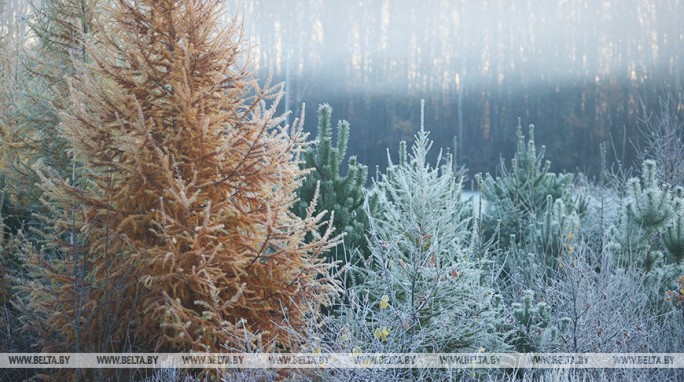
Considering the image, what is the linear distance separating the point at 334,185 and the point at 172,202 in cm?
325

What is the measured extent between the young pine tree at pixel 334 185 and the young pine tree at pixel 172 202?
7.37 ft

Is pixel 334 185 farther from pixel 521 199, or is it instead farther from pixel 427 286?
pixel 521 199

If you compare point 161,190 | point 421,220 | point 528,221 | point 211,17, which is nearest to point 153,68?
point 211,17

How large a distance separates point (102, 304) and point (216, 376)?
1.23m

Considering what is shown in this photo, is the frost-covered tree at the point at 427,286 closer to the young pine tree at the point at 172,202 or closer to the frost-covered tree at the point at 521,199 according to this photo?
the young pine tree at the point at 172,202

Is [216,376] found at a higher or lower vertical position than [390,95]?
lower

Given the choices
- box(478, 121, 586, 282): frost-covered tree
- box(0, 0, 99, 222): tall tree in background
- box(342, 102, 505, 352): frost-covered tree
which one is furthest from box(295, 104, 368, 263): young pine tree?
box(478, 121, 586, 282): frost-covered tree

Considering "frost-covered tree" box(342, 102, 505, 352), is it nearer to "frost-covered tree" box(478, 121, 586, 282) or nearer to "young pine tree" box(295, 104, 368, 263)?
"young pine tree" box(295, 104, 368, 263)

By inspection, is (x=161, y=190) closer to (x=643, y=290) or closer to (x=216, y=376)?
(x=216, y=376)

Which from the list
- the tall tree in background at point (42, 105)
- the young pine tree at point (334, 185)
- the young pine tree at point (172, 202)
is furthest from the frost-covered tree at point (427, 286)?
the tall tree in background at point (42, 105)

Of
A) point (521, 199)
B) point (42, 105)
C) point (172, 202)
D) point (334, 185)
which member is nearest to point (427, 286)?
point (172, 202)

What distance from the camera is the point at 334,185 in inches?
347

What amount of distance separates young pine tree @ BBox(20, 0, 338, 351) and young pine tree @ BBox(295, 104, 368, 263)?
2245 millimetres

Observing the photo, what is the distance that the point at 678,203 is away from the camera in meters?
9.18
